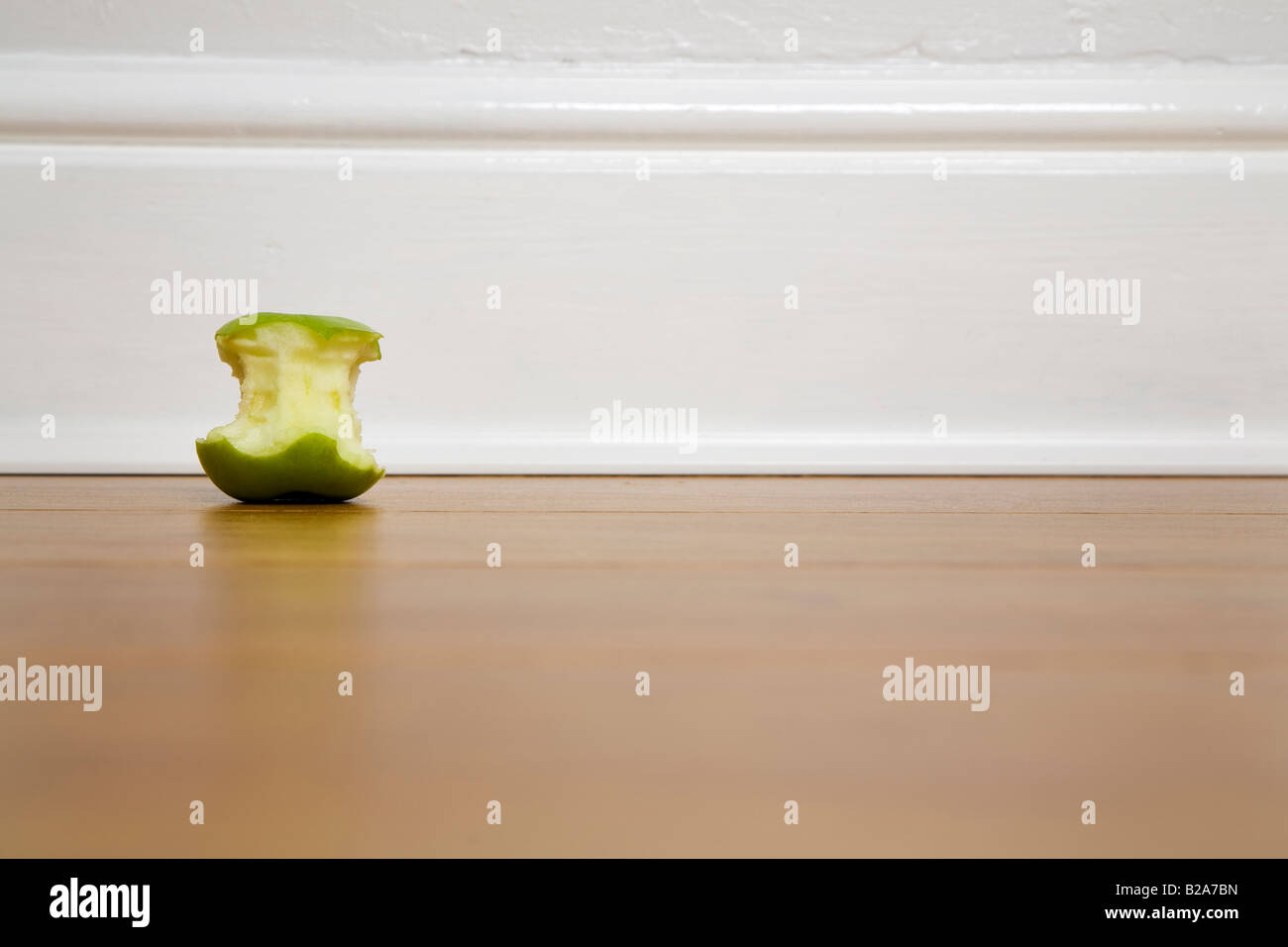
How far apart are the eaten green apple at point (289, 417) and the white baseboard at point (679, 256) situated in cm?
42

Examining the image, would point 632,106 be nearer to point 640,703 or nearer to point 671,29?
point 671,29

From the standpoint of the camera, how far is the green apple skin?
971 millimetres

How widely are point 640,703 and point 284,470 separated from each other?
0.75 meters

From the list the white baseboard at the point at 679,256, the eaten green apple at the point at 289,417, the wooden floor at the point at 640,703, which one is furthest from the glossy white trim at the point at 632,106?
the wooden floor at the point at 640,703

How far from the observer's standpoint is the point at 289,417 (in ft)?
3.17

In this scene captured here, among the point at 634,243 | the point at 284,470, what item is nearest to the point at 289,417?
the point at 284,470

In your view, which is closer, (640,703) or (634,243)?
(640,703)

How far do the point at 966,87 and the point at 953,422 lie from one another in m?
0.42

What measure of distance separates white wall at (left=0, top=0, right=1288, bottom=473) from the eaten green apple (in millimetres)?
426

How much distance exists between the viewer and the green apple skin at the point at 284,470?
0.97 meters

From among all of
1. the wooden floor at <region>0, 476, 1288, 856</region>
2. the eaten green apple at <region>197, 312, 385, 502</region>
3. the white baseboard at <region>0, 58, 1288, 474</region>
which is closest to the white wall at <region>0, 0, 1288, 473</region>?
the white baseboard at <region>0, 58, 1288, 474</region>

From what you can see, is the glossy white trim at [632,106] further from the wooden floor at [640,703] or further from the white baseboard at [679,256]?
the wooden floor at [640,703]

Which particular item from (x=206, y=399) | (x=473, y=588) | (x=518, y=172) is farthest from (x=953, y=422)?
(x=473, y=588)

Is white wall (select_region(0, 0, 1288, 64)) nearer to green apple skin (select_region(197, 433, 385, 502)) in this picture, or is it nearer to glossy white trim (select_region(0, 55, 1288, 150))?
glossy white trim (select_region(0, 55, 1288, 150))
